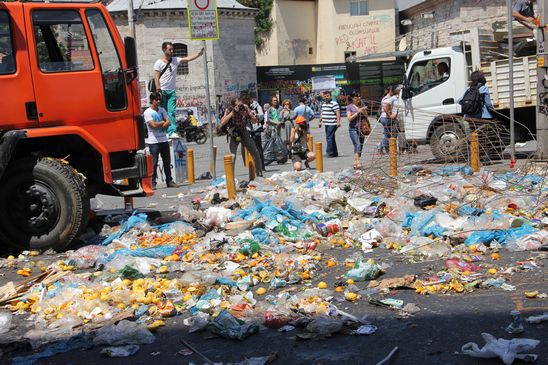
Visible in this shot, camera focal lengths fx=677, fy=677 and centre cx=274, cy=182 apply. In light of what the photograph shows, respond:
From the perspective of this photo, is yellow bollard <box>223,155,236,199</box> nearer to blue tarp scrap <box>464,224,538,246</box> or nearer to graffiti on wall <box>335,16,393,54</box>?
blue tarp scrap <box>464,224,538,246</box>

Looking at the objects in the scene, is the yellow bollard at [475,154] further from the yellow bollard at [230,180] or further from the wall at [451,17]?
the wall at [451,17]

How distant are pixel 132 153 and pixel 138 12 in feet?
111

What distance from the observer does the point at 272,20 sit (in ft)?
183

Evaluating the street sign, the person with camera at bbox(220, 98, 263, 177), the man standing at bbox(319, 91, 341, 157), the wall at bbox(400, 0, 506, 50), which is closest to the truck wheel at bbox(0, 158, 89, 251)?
the street sign

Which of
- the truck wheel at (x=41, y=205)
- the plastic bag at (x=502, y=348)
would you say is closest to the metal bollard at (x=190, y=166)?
the truck wheel at (x=41, y=205)

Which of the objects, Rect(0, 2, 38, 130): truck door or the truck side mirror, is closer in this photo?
Rect(0, 2, 38, 130): truck door

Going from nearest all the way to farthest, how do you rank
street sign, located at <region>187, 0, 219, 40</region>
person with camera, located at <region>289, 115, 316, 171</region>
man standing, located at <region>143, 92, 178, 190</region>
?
1. street sign, located at <region>187, 0, 219, 40</region>
2. man standing, located at <region>143, 92, 178, 190</region>
3. person with camera, located at <region>289, 115, 316, 171</region>

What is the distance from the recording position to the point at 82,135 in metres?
7.91

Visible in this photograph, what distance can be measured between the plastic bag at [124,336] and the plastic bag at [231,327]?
0.47 m

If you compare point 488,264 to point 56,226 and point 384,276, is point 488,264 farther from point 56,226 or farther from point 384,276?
point 56,226

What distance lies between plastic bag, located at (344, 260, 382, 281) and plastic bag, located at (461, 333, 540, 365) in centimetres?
185

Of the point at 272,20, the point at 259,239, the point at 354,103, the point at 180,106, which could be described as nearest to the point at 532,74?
the point at 354,103

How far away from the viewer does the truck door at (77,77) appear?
7.82 metres

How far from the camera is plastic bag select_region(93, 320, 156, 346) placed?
4801 mm
